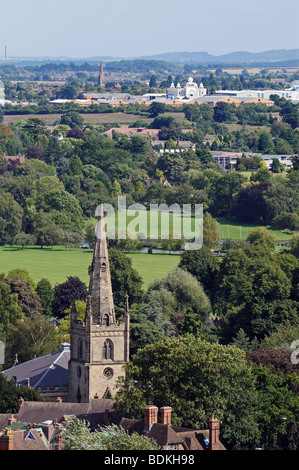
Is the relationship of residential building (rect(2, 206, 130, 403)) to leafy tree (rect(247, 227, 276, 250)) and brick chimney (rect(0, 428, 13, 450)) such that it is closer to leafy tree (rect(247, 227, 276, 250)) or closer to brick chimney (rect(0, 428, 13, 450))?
brick chimney (rect(0, 428, 13, 450))

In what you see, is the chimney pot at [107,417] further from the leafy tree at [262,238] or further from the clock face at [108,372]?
the leafy tree at [262,238]

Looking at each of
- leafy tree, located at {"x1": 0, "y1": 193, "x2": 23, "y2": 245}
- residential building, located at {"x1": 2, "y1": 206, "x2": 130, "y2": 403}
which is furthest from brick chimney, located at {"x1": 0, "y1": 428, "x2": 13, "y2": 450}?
leafy tree, located at {"x1": 0, "y1": 193, "x2": 23, "y2": 245}

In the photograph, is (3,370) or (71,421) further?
(3,370)

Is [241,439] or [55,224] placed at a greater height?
[241,439]
